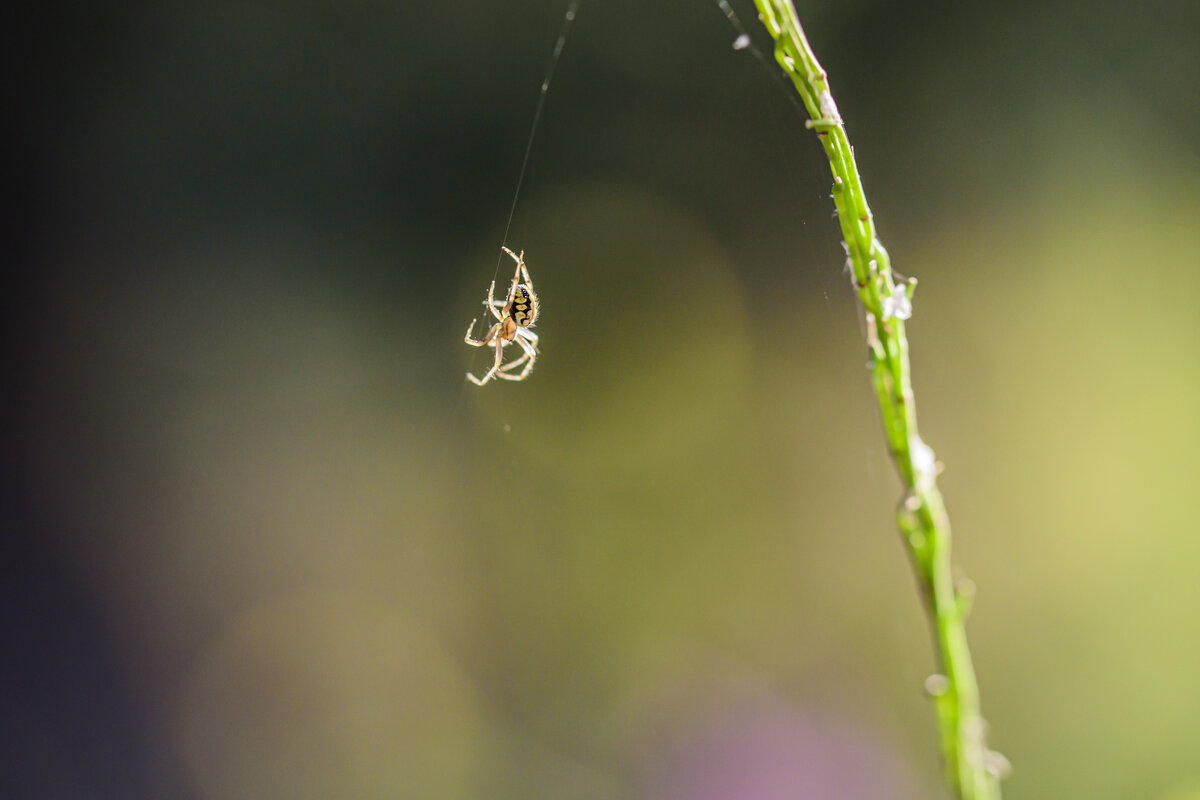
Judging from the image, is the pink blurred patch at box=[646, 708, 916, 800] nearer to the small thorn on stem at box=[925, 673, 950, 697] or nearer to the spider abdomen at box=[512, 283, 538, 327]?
the spider abdomen at box=[512, 283, 538, 327]

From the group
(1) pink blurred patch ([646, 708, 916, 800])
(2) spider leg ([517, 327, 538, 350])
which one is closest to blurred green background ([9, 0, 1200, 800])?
(1) pink blurred patch ([646, 708, 916, 800])

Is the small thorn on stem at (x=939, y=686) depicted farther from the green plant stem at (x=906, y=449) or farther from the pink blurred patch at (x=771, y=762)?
the pink blurred patch at (x=771, y=762)

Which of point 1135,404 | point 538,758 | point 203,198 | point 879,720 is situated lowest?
point 538,758

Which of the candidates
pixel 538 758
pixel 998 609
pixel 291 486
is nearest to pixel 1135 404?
pixel 998 609

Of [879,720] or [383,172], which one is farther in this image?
[383,172]

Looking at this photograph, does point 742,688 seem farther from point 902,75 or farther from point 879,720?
point 902,75

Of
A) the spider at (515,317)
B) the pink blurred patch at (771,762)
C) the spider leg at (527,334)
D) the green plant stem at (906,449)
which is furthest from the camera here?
the pink blurred patch at (771,762)

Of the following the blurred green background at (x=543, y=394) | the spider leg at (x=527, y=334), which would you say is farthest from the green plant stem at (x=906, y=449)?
the blurred green background at (x=543, y=394)
